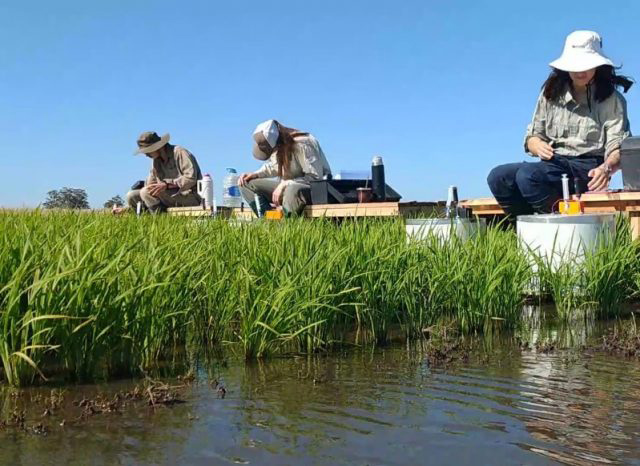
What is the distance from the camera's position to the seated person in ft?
27.9

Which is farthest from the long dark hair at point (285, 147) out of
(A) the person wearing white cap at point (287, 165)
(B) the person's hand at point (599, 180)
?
(B) the person's hand at point (599, 180)

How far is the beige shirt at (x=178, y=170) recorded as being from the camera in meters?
8.50

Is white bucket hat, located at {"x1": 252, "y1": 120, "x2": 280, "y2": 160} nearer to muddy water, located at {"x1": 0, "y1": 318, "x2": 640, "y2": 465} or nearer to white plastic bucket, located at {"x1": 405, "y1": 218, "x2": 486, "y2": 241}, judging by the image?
white plastic bucket, located at {"x1": 405, "y1": 218, "x2": 486, "y2": 241}

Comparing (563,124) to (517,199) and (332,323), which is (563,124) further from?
(332,323)

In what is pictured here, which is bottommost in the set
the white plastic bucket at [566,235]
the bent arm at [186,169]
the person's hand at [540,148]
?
the white plastic bucket at [566,235]

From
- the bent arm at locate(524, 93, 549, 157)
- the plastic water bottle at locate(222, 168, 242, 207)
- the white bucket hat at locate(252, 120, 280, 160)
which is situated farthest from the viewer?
the plastic water bottle at locate(222, 168, 242, 207)

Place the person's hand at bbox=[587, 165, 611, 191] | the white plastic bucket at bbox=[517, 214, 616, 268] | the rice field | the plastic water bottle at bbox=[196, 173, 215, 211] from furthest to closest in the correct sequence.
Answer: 1. the plastic water bottle at bbox=[196, 173, 215, 211]
2. the person's hand at bbox=[587, 165, 611, 191]
3. the white plastic bucket at bbox=[517, 214, 616, 268]
4. the rice field

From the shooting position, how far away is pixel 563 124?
16.3 ft

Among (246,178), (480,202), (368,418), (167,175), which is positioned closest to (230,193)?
(167,175)

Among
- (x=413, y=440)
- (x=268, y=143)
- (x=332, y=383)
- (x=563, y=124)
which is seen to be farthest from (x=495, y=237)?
(x=268, y=143)

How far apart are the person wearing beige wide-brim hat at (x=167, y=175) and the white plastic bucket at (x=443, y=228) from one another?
15.6 feet

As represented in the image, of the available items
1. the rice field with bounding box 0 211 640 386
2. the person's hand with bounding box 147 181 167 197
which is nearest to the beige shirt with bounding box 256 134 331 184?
the person's hand with bounding box 147 181 167 197

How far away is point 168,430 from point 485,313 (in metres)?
1.82

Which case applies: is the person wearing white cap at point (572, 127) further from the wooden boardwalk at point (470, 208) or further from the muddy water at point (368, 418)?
the muddy water at point (368, 418)
